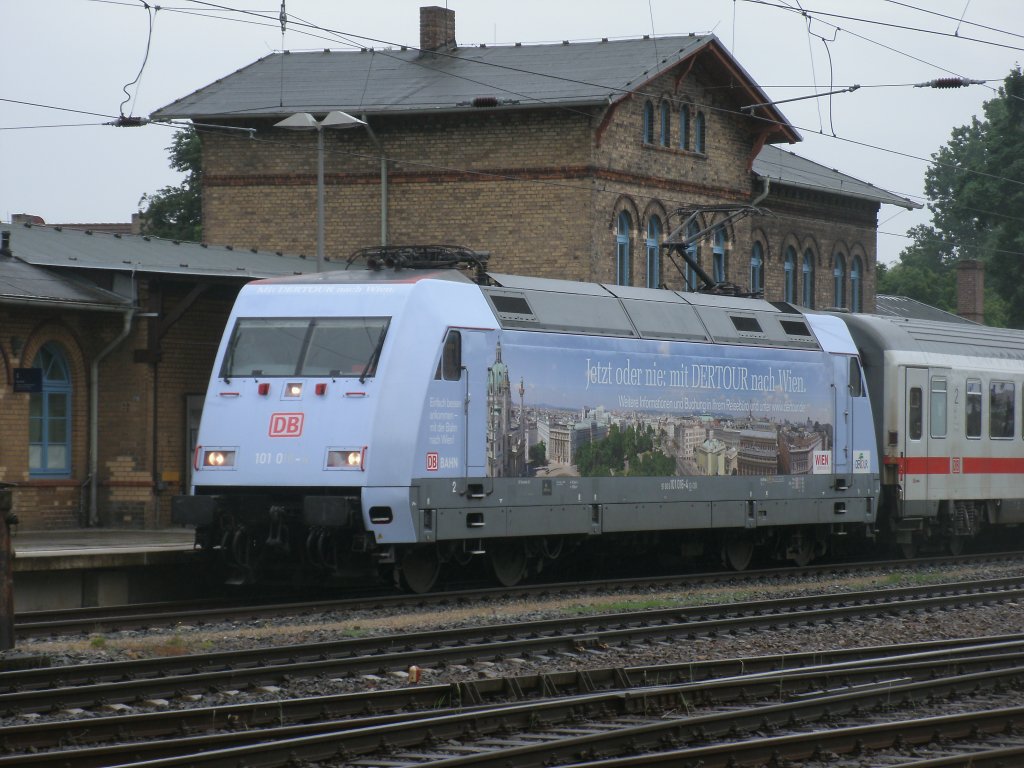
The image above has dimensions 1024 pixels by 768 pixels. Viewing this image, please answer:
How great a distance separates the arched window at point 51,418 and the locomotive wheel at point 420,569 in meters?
8.57

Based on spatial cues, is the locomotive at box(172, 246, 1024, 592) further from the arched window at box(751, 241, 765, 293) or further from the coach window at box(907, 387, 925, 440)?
the arched window at box(751, 241, 765, 293)

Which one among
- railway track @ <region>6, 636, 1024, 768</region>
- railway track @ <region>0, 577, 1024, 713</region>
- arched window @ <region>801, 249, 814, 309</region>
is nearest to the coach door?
railway track @ <region>0, 577, 1024, 713</region>

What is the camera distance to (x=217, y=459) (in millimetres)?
17156

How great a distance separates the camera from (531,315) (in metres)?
18.0

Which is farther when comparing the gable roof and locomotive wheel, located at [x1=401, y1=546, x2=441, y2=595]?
the gable roof

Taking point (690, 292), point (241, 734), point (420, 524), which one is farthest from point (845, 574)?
point (241, 734)

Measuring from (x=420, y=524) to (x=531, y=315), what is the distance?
9.31 feet

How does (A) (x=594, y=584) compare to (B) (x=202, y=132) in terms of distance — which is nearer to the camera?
(A) (x=594, y=584)

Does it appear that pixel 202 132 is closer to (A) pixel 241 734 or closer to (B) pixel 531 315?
(B) pixel 531 315

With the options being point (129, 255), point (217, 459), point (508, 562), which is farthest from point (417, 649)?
point (129, 255)

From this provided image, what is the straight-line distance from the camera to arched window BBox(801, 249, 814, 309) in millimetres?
43562

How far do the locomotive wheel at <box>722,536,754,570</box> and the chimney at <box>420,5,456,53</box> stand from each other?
18495 mm

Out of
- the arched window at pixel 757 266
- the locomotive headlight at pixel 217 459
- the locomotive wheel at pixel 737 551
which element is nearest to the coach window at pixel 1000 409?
the locomotive wheel at pixel 737 551

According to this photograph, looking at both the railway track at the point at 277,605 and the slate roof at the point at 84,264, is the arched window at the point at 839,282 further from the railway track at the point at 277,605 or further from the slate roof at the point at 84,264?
the railway track at the point at 277,605
